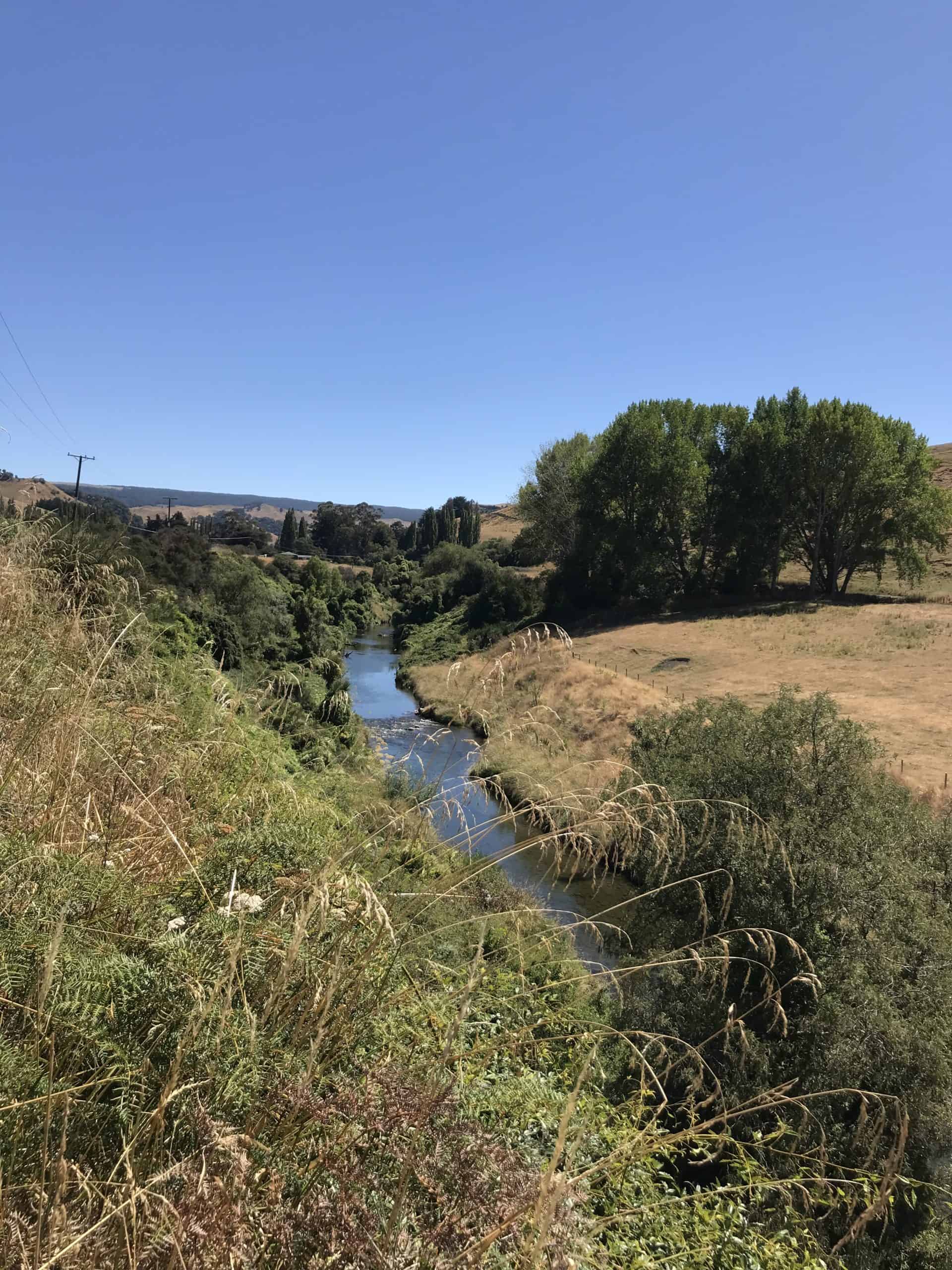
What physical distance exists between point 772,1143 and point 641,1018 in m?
2.35

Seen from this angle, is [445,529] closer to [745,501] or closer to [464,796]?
[745,501]

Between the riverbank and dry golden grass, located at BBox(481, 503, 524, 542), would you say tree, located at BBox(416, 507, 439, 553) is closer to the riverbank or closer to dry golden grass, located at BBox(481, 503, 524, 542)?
dry golden grass, located at BBox(481, 503, 524, 542)

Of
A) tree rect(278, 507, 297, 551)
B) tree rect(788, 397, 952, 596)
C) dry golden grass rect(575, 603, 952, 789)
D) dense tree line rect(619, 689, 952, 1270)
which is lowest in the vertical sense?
dense tree line rect(619, 689, 952, 1270)

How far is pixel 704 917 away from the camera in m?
2.81

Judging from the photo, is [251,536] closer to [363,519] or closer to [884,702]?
[363,519]

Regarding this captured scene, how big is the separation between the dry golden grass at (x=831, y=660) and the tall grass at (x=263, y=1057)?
2012cm

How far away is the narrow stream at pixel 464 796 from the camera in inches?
128

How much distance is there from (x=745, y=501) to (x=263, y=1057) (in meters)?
53.6

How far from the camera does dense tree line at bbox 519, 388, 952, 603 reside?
45.1 meters

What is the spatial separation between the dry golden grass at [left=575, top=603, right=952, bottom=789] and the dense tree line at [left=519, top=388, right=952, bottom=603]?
4922 millimetres

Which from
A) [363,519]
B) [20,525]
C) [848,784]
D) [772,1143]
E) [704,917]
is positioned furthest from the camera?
[363,519]

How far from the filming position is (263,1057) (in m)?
1.77

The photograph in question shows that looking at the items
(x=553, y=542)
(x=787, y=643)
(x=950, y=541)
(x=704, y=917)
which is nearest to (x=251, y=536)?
(x=553, y=542)

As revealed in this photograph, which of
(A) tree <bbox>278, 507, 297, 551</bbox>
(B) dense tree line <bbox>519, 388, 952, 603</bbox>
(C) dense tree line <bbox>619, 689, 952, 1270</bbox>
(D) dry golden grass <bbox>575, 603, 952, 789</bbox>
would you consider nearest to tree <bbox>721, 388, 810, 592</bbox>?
(B) dense tree line <bbox>519, 388, 952, 603</bbox>
